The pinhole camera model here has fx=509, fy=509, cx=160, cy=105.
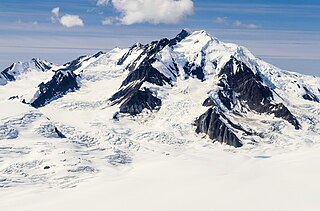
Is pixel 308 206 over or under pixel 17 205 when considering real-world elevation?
over

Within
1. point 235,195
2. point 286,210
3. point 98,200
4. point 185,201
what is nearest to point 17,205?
point 98,200

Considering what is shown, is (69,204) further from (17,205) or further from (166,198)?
(166,198)

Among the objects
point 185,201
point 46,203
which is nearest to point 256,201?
point 185,201

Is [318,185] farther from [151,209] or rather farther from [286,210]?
[151,209]

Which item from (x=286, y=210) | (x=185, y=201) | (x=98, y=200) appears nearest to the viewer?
(x=286, y=210)

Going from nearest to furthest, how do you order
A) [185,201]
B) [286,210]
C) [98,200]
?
1. [286,210]
2. [185,201]
3. [98,200]

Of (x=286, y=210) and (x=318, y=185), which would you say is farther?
(x=318, y=185)

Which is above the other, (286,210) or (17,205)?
(286,210)

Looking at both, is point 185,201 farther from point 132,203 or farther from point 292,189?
point 292,189

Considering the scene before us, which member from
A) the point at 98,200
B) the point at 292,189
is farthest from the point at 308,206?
the point at 98,200
